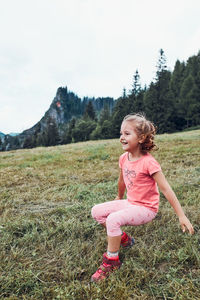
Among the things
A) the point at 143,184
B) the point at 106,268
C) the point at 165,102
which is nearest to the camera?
the point at 106,268

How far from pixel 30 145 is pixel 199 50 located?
71.9 metres

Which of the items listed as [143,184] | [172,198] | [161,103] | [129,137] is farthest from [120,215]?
[161,103]

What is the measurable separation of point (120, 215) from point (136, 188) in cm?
40

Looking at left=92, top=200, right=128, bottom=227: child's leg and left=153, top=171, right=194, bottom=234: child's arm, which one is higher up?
left=153, top=171, right=194, bottom=234: child's arm

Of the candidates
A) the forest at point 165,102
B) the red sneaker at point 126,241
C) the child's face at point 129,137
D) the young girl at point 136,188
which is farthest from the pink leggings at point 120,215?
the forest at point 165,102

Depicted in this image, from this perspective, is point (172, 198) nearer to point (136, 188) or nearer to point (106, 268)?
point (136, 188)

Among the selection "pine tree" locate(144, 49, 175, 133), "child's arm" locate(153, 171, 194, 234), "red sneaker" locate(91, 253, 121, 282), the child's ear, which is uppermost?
"pine tree" locate(144, 49, 175, 133)

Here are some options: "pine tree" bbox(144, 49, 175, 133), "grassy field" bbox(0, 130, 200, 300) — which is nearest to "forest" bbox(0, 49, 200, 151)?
"pine tree" bbox(144, 49, 175, 133)

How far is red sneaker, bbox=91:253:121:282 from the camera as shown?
79.5 inches

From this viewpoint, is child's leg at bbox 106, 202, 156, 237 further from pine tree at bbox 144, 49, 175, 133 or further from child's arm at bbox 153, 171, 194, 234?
pine tree at bbox 144, 49, 175, 133

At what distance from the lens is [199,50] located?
53875 mm

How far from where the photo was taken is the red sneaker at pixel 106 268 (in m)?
2.02

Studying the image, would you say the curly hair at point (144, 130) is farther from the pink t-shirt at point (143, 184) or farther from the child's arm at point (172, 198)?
the child's arm at point (172, 198)

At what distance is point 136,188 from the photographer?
251 centimetres
